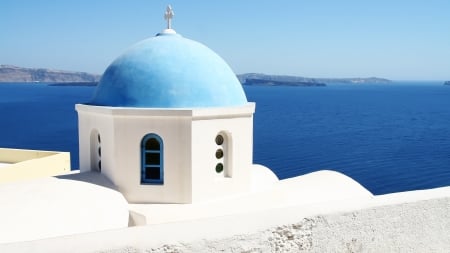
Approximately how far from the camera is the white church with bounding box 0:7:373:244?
7832 mm

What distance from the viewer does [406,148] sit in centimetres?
4053

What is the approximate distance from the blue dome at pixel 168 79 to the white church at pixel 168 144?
18mm

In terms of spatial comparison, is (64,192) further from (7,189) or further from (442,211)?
(442,211)

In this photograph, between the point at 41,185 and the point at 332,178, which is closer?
the point at 41,185

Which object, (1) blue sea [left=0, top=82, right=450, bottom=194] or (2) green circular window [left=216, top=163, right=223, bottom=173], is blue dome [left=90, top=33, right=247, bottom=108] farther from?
(1) blue sea [left=0, top=82, right=450, bottom=194]

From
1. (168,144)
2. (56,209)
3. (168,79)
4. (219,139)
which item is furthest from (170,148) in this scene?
(56,209)

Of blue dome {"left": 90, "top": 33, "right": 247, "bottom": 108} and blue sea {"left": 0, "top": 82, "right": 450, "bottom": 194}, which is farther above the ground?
blue dome {"left": 90, "top": 33, "right": 247, "bottom": 108}

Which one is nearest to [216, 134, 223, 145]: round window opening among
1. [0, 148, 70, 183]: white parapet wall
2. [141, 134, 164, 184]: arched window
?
[141, 134, 164, 184]: arched window

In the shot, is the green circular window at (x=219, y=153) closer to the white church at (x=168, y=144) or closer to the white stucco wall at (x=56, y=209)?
the white church at (x=168, y=144)

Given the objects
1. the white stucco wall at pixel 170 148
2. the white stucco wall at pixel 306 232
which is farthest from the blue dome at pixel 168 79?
the white stucco wall at pixel 306 232

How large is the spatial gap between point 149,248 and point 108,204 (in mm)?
3315

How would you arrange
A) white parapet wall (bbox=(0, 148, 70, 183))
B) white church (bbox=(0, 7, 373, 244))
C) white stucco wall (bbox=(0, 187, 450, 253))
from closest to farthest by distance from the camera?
white stucco wall (bbox=(0, 187, 450, 253)) < white church (bbox=(0, 7, 373, 244)) < white parapet wall (bbox=(0, 148, 70, 183))

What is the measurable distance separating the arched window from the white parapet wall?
426 cm

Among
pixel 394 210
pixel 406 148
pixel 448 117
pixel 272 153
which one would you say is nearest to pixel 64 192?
pixel 394 210
